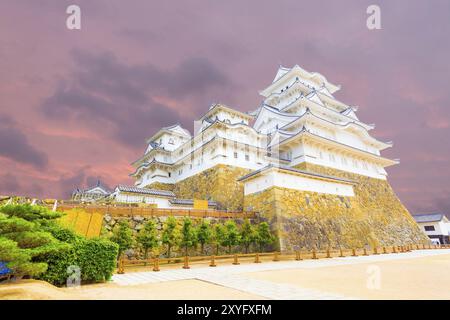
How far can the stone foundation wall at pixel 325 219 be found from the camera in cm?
1842

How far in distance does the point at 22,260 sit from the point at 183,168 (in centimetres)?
2672

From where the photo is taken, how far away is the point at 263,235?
17156mm

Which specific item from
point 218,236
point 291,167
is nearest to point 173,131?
point 291,167

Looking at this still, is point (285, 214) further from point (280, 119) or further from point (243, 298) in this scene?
point (280, 119)

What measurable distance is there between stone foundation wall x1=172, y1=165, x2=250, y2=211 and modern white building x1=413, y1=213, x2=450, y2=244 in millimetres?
39926

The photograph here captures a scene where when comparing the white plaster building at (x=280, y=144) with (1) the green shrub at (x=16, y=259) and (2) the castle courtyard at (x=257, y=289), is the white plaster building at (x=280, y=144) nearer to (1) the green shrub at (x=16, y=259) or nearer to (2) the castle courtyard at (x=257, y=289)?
(2) the castle courtyard at (x=257, y=289)

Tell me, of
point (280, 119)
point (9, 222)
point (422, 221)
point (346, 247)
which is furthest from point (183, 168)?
point (422, 221)

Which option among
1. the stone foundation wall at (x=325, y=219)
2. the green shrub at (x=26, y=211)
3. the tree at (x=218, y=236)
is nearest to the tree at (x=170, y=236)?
the tree at (x=218, y=236)

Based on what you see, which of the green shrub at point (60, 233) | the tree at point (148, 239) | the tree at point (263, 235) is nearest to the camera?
the green shrub at point (60, 233)

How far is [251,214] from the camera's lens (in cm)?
1989

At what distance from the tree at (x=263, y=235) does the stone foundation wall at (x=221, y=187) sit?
5.87 metres

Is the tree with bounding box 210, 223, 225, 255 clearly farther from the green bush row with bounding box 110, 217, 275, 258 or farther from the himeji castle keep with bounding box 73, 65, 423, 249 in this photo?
the himeji castle keep with bounding box 73, 65, 423, 249

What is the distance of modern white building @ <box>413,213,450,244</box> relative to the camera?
42.2m


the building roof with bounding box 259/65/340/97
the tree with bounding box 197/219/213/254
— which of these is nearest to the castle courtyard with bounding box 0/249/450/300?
the tree with bounding box 197/219/213/254
